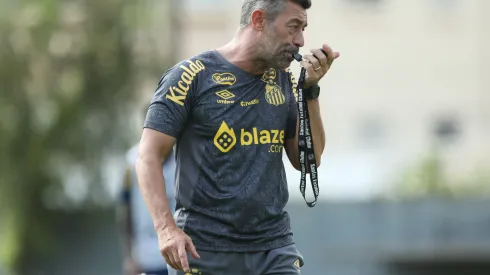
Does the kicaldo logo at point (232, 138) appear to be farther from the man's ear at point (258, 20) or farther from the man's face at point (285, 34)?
the man's ear at point (258, 20)

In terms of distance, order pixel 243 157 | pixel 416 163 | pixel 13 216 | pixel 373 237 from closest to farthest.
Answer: pixel 243 157 < pixel 373 237 < pixel 13 216 < pixel 416 163

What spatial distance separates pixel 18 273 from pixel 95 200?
2218 millimetres

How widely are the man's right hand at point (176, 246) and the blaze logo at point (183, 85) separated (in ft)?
2.13

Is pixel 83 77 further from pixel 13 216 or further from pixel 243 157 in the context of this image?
pixel 243 157

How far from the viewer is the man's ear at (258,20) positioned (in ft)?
20.1

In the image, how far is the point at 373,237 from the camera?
69.8ft

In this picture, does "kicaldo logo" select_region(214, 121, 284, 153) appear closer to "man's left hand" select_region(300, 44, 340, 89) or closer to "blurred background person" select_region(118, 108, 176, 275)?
"man's left hand" select_region(300, 44, 340, 89)

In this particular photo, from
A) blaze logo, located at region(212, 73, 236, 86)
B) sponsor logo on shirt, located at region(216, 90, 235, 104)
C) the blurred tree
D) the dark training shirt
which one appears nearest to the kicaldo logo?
the dark training shirt

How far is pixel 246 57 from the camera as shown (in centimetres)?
620

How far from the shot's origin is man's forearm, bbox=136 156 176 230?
5890 mm

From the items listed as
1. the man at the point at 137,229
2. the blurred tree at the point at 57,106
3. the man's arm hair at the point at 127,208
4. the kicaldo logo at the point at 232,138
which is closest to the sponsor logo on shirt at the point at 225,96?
the kicaldo logo at the point at 232,138

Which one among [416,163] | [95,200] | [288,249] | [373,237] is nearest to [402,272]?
[373,237]

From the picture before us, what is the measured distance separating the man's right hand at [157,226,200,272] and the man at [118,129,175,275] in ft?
13.2

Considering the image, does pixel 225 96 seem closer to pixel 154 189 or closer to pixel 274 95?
pixel 274 95
